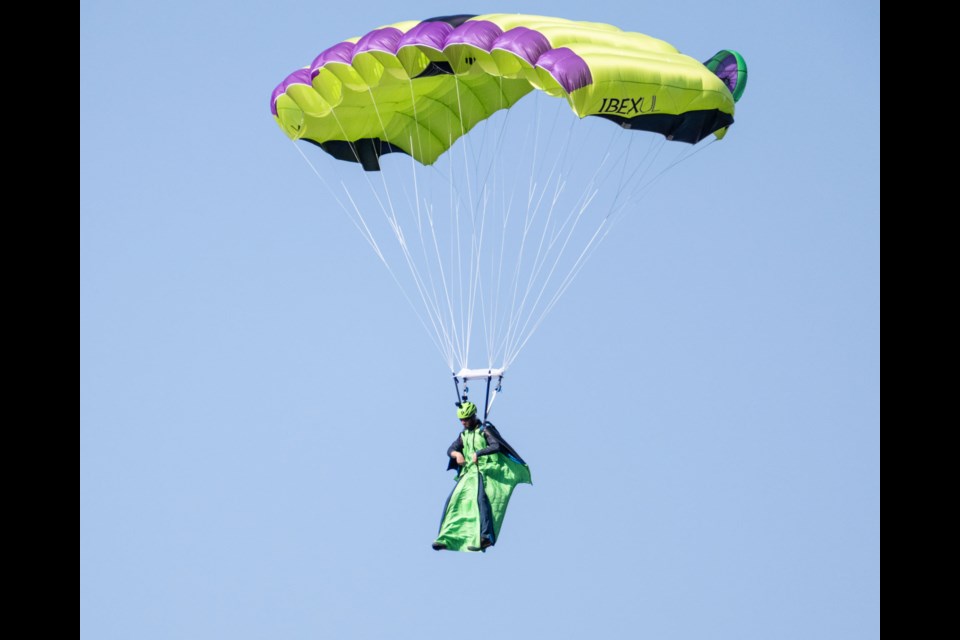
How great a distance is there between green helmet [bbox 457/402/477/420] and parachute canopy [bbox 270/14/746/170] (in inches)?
116

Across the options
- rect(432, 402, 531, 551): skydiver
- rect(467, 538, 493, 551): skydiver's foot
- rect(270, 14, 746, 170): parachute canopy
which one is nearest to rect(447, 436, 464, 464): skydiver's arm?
rect(432, 402, 531, 551): skydiver

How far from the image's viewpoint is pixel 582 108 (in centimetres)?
1303

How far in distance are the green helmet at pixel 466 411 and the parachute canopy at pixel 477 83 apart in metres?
2.93

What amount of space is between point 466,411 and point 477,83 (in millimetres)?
3912

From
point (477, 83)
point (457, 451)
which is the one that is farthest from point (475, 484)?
point (477, 83)

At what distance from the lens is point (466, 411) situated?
1367 cm

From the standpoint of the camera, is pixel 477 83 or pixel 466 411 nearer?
pixel 466 411

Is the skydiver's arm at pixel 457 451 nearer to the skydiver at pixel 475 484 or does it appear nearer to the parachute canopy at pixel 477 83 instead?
the skydiver at pixel 475 484

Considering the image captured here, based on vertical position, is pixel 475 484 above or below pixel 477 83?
below

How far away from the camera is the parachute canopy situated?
43.5 ft

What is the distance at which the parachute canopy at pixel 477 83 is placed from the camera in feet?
43.5

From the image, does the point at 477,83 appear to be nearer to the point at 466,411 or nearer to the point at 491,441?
the point at 466,411

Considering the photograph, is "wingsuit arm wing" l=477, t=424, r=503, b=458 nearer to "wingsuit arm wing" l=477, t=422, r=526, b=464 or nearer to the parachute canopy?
"wingsuit arm wing" l=477, t=422, r=526, b=464
